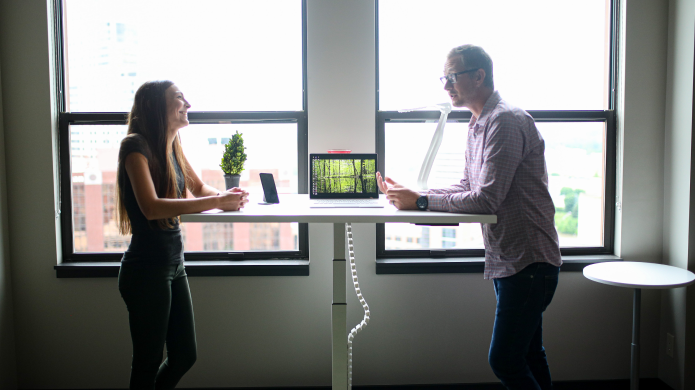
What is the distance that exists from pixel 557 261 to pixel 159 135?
5.01ft

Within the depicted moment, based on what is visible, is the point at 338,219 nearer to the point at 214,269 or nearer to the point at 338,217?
the point at 338,217

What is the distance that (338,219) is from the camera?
4.54ft

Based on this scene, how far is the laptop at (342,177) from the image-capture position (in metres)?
1.90

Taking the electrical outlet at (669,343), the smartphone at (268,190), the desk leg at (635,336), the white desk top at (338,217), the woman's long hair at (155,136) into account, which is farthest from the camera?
the electrical outlet at (669,343)

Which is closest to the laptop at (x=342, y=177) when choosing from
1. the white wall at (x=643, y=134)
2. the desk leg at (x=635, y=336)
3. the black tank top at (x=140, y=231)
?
the black tank top at (x=140, y=231)

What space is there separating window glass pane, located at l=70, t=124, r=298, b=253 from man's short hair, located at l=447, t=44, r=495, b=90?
1.03m

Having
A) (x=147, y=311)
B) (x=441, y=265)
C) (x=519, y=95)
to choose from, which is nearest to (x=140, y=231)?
(x=147, y=311)

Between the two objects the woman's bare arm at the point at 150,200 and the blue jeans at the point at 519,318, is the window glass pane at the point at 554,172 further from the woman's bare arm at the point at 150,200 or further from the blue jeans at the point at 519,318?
the woman's bare arm at the point at 150,200

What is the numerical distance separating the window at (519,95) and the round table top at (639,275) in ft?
1.16

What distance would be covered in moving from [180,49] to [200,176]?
69 cm

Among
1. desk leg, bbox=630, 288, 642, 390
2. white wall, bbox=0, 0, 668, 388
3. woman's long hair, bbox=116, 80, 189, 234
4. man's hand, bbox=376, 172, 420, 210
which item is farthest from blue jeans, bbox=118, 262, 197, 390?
desk leg, bbox=630, 288, 642, 390

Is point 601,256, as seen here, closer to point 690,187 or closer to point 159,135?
point 690,187

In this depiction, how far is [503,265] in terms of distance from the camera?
154cm

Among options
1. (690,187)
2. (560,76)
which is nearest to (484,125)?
(560,76)
